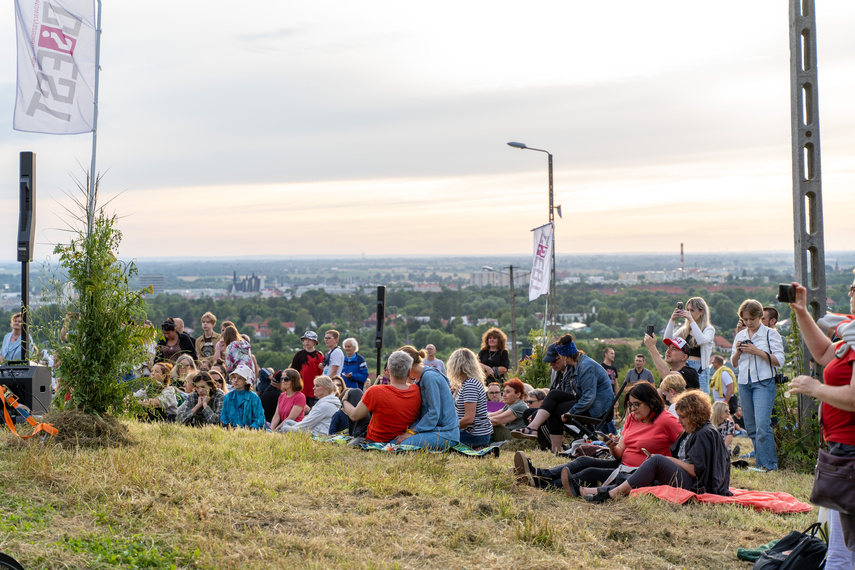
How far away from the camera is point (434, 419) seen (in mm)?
9039

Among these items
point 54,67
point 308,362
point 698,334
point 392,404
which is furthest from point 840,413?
point 308,362

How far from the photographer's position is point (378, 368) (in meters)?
17.8

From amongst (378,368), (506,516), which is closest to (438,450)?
(506,516)

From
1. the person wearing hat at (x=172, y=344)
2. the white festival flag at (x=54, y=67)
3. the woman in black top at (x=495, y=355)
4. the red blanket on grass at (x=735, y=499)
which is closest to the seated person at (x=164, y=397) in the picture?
the person wearing hat at (x=172, y=344)

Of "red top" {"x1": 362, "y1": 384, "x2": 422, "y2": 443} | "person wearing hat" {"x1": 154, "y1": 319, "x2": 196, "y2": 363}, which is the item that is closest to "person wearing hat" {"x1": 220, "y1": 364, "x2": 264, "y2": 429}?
"person wearing hat" {"x1": 154, "y1": 319, "x2": 196, "y2": 363}

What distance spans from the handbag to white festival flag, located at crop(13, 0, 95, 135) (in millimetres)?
8149

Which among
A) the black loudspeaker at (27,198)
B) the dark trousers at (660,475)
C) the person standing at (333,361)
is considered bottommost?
the dark trousers at (660,475)

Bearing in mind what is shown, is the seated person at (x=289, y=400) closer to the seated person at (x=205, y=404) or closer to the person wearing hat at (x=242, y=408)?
the person wearing hat at (x=242, y=408)

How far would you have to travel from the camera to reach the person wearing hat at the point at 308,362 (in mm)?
13234

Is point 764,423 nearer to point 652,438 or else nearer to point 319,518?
point 652,438

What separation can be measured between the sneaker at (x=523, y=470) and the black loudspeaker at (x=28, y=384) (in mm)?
5479

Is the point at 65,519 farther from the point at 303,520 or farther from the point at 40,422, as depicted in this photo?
the point at 40,422

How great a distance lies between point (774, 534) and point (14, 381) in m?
8.04

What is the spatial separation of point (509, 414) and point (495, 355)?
2.39 m
